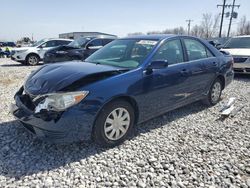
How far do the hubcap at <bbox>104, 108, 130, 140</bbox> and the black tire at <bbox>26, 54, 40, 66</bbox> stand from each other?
11.5m

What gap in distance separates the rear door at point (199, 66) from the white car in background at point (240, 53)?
397 centimetres

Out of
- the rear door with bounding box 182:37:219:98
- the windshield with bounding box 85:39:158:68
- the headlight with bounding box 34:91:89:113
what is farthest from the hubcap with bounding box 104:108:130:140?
the rear door with bounding box 182:37:219:98

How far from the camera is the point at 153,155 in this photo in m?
3.24

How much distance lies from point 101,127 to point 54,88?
31.0 inches

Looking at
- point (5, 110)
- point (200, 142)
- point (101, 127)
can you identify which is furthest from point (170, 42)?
point (5, 110)

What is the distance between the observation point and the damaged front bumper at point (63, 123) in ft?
9.48

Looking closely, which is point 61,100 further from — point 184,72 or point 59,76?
point 184,72

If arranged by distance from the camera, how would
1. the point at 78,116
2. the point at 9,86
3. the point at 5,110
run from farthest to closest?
the point at 9,86 < the point at 5,110 < the point at 78,116

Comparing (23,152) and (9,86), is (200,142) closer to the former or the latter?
(23,152)

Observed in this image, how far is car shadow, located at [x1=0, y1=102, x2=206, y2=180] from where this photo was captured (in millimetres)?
2870

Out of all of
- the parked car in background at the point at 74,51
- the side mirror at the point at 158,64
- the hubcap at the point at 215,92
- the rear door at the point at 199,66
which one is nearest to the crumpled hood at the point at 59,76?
the side mirror at the point at 158,64

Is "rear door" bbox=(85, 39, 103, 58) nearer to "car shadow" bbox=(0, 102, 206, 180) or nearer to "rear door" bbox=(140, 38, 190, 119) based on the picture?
"rear door" bbox=(140, 38, 190, 119)

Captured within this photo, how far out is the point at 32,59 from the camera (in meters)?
13.6

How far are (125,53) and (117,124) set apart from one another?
1357mm
